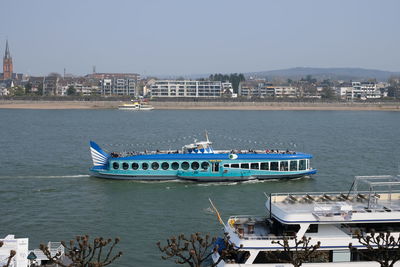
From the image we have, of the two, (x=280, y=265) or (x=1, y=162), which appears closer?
(x=280, y=265)

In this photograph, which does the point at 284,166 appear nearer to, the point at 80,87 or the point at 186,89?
the point at 186,89

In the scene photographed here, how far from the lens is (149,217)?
27.6 metres

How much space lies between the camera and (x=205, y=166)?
3581cm

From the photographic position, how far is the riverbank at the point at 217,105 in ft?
456

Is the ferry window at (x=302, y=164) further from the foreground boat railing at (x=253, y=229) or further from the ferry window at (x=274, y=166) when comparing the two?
the foreground boat railing at (x=253, y=229)

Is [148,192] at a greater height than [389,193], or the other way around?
[389,193]

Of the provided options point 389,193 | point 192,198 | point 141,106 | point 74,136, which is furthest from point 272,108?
point 389,193

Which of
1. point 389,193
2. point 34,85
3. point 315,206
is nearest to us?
point 315,206

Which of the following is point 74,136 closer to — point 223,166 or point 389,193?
point 223,166

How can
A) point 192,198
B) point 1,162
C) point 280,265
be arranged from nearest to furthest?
point 280,265, point 192,198, point 1,162

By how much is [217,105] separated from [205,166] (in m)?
107

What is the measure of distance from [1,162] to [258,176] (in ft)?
63.4

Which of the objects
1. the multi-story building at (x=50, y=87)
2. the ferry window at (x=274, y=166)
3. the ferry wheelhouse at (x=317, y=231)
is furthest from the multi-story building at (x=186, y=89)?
the ferry wheelhouse at (x=317, y=231)

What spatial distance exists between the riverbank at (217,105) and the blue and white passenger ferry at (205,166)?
4007 inches
